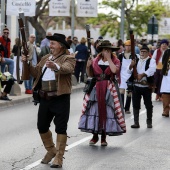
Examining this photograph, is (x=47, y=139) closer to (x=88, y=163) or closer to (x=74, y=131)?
(x=88, y=163)

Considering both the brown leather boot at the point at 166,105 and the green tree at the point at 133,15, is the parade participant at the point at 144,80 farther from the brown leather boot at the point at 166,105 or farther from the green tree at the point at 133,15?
the green tree at the point at 133,15

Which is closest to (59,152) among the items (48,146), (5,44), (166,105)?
(48,146)

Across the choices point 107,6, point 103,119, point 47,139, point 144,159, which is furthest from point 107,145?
point 107,6

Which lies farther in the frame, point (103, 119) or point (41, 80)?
point (103, 119)

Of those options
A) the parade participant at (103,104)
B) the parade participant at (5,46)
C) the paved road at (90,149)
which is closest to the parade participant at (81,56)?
the parade participant at (5,46)

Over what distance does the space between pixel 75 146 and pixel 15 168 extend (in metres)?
2.34

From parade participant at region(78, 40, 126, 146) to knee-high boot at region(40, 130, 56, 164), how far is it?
6.63 feet

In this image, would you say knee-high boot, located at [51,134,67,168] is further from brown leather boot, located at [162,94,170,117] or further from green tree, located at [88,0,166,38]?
green tree, located at [88,0,166,38]

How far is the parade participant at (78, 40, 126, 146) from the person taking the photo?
12047 mm

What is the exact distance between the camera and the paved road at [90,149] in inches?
402

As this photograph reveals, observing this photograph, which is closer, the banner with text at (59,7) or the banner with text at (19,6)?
the banner with text at (19,6)

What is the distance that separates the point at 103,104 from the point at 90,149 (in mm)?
822

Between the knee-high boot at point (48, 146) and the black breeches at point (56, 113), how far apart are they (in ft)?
0.26

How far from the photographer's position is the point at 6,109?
1791cm
